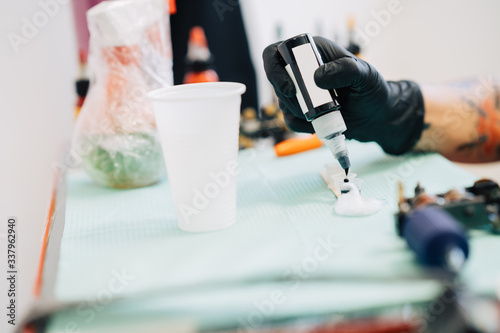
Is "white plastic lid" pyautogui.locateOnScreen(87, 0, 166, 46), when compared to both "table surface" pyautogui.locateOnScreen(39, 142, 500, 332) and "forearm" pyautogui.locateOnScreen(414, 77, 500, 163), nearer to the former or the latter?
"table surface" pyautogui.locateOnScreen(39, 142, 500, 332)

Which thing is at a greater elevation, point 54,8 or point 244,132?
point 54,8

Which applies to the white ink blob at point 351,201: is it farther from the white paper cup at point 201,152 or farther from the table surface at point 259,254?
the white paper cup at point 201,152

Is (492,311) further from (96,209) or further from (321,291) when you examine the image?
(96,209)

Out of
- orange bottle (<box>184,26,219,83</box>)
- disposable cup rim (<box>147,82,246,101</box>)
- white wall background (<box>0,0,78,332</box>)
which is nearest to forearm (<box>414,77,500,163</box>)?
disposable cup rim (<box>147,82,246,101</box>)

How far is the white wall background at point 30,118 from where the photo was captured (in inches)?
43.0

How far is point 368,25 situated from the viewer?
1.56 m

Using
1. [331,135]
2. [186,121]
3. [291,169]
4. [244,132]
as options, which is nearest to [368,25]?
[244,132]

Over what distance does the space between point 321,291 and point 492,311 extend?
14 cm

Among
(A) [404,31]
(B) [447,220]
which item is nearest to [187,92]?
(B) [447,220]

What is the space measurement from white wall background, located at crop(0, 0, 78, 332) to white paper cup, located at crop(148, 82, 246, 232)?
65cm

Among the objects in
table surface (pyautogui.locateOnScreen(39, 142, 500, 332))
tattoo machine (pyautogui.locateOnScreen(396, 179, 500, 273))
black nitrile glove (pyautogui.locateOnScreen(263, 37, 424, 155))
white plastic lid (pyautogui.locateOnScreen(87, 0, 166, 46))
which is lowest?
table surface (pyautogui.locateOnScreen(39, 142, 500, 332))

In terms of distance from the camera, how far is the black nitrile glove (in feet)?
2.07

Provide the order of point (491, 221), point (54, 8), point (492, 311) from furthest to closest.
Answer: point (54, 8) → point (491, 221) → point (492, 311)

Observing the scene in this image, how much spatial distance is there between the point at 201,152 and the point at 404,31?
1.24 m
